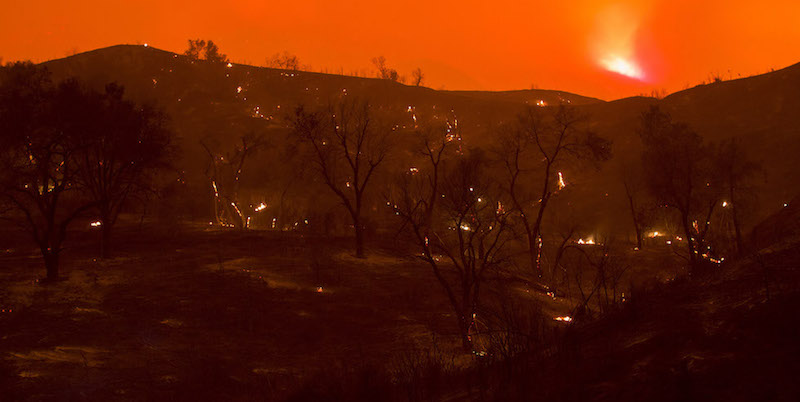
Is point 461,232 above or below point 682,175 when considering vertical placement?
below

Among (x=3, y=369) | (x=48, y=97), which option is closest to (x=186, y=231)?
(x=48, y=97)

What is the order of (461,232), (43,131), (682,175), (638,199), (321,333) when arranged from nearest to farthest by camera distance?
(321,333), (461,232), (43,131), (682,175), (638,199)


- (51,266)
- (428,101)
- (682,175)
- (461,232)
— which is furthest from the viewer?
(428,101)

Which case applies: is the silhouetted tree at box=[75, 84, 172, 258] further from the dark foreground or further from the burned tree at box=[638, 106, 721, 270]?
the burned tree at box=[638, 106, 721, 270]

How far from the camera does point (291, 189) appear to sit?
2692 inches

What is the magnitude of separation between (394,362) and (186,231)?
99.9 feet

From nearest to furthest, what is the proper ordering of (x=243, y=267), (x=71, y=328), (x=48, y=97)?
1. (x=71, y=328)
2. (x=48, y=97)
3. (x=243, y=267)

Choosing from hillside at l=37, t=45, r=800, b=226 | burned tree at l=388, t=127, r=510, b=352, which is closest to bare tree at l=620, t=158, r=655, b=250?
hillside at l=37, t=45, r=800, b=226

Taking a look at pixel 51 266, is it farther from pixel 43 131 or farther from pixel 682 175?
pixel 682 175

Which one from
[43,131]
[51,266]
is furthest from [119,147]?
[51,266]

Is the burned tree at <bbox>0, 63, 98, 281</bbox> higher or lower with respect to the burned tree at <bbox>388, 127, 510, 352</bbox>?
higher

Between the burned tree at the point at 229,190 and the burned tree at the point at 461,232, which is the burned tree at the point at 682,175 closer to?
the burned tree at the point at 461,232

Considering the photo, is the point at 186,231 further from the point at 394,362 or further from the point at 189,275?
the point at 394,362

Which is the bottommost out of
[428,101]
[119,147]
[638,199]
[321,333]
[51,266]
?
[321,333]
